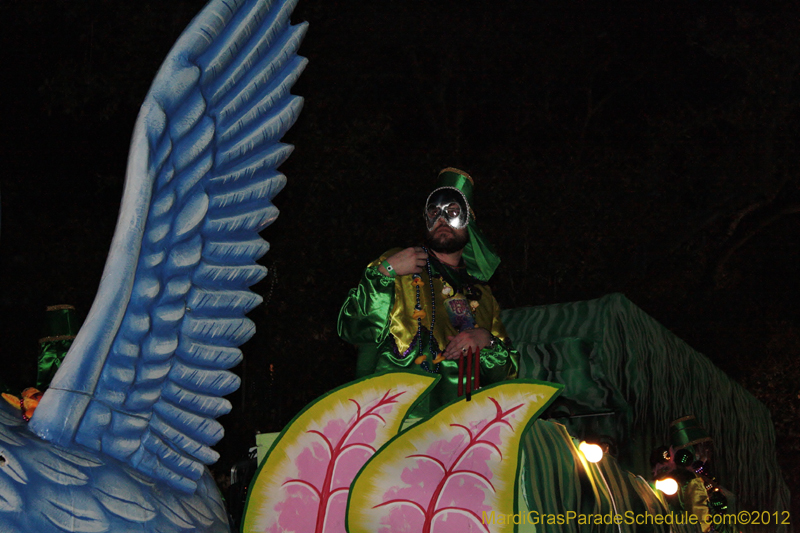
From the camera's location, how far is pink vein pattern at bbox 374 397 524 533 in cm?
169

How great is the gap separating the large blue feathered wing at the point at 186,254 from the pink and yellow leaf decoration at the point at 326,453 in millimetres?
300

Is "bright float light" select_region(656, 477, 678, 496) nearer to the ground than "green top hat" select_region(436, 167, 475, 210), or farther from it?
nearer to the ground

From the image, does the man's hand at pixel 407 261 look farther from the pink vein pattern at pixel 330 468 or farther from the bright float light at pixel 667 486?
the bright float light at pixel 667 486

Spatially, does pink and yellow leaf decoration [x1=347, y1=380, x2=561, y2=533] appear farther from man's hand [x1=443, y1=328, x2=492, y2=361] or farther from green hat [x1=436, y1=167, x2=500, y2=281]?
green hat [x1=436, y1=167, x2=500, y2=281]

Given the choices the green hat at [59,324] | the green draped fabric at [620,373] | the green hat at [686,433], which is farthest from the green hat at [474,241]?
the green hat at [686,433]

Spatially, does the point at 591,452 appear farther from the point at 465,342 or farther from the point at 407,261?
the point at 407,261

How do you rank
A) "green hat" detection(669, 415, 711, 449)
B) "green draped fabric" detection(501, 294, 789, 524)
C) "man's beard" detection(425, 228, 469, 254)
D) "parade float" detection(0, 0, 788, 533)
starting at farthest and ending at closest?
"green hat" detection(669, 415, 711, 449)
"green draped fabric" detection(501, 294, 789, 524)
"man's beard" detection(425, 228, 469, 254)
"parade float" detection(0, 0, 788, 533)

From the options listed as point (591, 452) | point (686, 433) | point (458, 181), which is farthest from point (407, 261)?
point (686, 433)

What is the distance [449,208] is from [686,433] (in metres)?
3.54

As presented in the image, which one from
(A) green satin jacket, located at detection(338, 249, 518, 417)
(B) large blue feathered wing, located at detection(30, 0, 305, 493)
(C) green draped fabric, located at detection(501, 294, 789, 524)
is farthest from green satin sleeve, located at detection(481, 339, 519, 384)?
(C) green draped fabric, located at detection(501, 294, 789, 524)

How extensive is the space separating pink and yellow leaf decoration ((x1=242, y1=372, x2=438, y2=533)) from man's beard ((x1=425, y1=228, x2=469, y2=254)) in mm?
1119

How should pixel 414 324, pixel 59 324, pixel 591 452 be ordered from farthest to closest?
pixel 59 324
pixel 414 324
pixel 591 452

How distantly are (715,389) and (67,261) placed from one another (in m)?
5.35

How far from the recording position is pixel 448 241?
113 inches
